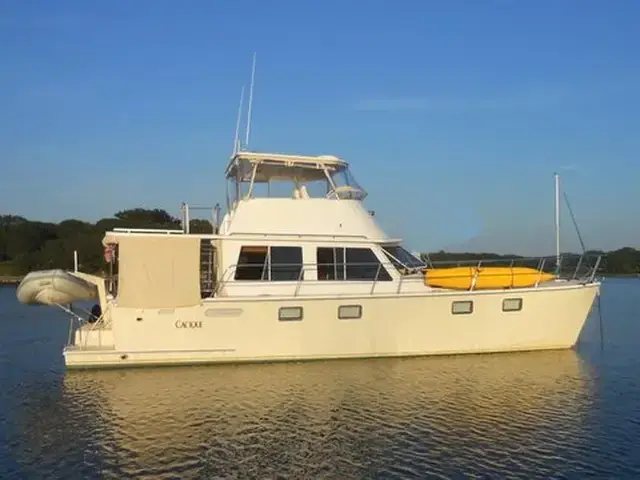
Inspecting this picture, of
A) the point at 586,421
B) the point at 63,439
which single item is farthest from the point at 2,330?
the point at 586,421

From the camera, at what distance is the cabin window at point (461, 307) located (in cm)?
1534

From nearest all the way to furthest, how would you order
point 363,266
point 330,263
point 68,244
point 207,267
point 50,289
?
1. point 50,289
2. point 330,263
3. point 363,266
4. point 207,267
5. point 68,244

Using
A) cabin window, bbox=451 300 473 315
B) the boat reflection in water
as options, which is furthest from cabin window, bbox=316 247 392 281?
the boat reflection in water

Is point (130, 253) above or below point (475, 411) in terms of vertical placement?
above

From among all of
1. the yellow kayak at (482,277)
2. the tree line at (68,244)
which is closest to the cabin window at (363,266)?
the yellow kayak at (482,277)

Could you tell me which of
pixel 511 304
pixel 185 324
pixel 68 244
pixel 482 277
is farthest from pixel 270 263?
pixel 68 244

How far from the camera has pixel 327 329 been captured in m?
15.0

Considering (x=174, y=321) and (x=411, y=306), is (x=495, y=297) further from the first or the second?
(x=174, y=321)

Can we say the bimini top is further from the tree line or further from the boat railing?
the tree line

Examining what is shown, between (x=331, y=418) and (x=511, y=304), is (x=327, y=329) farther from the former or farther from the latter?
(x=511, y=304)

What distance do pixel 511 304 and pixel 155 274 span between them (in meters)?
8.39

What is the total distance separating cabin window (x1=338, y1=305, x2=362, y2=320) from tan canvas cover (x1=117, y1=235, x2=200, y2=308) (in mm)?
3256

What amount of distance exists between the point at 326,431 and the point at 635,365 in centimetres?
892

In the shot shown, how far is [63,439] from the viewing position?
10086mm
